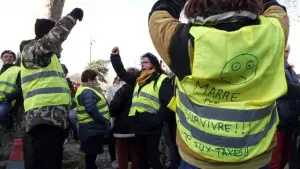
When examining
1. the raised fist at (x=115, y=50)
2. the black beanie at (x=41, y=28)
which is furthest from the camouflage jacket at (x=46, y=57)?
the raised fist at (x=115, y=50)

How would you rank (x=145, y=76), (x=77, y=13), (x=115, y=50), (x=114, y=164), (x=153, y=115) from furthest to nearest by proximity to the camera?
(x=114, y=164) → (x=145, y=76) → (x=153, y=115) → (x=115, y=50) → (x=77, y=13)

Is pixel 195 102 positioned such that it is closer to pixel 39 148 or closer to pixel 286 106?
pixel 39 148

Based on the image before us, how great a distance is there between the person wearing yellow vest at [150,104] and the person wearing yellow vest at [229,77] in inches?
138

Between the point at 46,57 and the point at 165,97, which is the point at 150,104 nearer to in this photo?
the point at 165,97

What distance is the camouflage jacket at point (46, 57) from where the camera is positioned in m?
3.77

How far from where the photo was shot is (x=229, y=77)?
1.88m

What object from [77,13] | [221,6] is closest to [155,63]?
[77,13]

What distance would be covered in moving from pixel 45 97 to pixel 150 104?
2.07m

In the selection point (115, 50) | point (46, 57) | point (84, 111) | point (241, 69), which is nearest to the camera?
point (241, 69)

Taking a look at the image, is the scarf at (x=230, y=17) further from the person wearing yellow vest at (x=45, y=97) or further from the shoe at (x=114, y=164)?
the shoe at (x=114, y=164)

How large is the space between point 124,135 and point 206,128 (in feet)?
15.0

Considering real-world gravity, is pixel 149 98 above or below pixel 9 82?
below

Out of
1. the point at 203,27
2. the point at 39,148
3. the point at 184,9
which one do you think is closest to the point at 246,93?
the point at 203,27

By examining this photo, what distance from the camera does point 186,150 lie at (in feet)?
6.60
